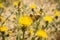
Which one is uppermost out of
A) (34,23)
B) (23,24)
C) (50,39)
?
(23,24)

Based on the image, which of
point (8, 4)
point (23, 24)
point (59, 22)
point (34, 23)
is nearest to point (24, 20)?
point (23, 24)

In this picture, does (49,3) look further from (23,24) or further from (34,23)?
(23,24)

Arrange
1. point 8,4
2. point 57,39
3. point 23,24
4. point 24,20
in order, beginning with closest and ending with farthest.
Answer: point 23,24 < point 24,20 < point 57,39 < point 8,4

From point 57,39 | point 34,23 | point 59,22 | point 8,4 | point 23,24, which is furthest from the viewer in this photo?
point 8,4

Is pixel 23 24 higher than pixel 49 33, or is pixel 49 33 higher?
pixel 23 24

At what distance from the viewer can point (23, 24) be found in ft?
7.03

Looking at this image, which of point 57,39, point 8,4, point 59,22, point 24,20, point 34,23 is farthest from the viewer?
point 8,4

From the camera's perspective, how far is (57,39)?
3541 mm

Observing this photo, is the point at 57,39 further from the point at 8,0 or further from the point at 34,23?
the point at 8,0

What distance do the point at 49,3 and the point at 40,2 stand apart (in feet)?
0.78

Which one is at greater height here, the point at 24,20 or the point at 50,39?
the point at 24,20

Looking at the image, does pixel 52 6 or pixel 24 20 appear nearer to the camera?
pixel 24 20

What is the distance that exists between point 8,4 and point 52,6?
1016 millimetres

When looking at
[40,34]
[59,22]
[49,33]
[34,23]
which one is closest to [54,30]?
Answer: [49,33]
